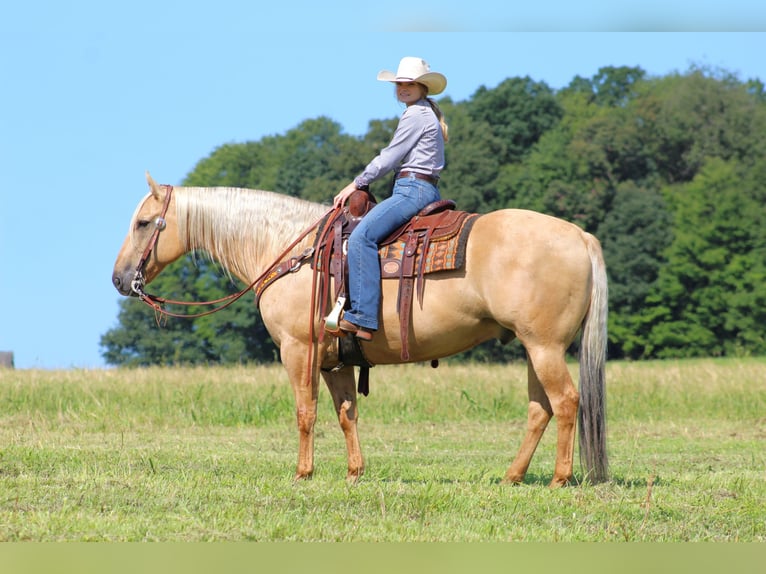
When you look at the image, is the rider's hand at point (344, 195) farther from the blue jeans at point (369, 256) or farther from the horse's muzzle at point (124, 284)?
the horse's muzzle at point (124, 284)

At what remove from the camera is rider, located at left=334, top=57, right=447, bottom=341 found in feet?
28.4

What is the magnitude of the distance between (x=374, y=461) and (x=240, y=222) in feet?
9.59

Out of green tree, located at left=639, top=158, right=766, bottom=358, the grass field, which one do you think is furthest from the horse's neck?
green tree, located at left=639, top=158, right=766, bottom=358

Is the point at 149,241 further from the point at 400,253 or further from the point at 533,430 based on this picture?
the point at 533,430

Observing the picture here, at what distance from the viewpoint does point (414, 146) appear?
8812 millimetres

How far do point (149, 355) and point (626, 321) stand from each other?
924 inches

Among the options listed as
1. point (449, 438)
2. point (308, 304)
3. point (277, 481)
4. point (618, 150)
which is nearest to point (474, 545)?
point (277, 481)

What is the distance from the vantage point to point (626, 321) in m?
51.2

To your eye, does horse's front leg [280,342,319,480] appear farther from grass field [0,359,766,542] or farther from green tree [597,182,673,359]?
green tree [597,182,673,359]

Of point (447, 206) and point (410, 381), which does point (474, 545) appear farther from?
point (410, 381)

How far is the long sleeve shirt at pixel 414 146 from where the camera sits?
8742 millimetres

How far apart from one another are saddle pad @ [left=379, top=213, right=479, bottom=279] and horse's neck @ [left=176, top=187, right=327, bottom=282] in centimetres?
94

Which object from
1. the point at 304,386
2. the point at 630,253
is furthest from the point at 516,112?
the point at 304,386

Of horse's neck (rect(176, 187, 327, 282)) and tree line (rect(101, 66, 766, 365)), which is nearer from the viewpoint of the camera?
horse's neck (rect(176, 187, 327, 282))
